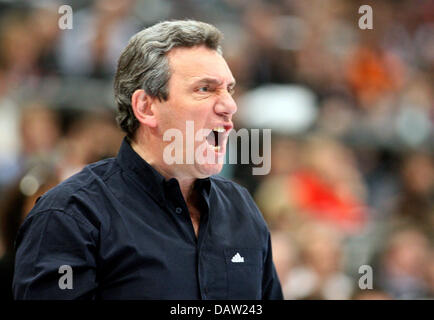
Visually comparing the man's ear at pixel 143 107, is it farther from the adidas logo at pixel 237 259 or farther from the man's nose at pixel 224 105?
the adidas logo at pixel 237 259

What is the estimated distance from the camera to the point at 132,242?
153 centimetres

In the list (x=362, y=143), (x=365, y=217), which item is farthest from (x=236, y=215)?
(x=362, y=143)

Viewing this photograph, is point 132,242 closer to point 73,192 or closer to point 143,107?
point 73,192

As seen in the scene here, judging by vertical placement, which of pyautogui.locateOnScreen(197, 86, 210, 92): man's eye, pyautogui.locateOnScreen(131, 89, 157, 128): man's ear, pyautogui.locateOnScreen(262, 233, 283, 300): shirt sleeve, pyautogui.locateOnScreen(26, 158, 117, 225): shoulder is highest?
pyautogui.locateOnScreen(197, 86, 210, 92): man's eye

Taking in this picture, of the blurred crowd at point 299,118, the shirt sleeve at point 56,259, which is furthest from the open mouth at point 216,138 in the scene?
the blurred crowd at point 299,118

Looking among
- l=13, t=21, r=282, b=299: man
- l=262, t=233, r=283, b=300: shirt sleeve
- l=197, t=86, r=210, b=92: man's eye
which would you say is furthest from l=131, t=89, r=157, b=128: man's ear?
l=262, t=233, r=283, b=300: shirt sleeve

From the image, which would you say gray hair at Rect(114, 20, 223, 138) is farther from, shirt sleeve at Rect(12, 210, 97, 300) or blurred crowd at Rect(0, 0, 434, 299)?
blurred crowd at Rect(0, 0, 434, 299)

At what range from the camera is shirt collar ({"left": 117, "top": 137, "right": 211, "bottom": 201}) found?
166 cm

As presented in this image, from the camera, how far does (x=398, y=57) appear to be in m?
5.91

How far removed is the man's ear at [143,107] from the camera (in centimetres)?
174

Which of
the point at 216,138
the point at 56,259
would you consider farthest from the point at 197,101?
the point at 56,259

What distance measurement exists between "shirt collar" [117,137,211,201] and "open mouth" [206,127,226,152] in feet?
0.62

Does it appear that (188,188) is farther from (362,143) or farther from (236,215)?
(362,143)

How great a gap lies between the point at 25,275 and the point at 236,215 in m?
0.61
